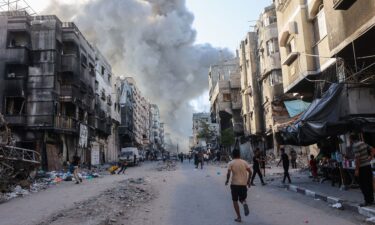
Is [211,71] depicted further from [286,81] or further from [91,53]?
[286,81]

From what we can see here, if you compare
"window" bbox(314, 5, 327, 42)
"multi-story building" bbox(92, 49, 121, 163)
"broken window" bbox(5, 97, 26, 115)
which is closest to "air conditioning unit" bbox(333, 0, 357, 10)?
"window" bbox(314, 5, 327, 42)

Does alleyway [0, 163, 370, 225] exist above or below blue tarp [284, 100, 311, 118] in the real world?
below

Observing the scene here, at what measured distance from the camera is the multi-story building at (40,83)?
1272 inches

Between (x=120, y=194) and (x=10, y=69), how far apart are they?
972 inches

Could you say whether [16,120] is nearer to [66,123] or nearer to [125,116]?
[66,123]

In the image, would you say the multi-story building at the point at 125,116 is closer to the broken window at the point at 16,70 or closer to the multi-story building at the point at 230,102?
the multi-story building at the point at 230,102

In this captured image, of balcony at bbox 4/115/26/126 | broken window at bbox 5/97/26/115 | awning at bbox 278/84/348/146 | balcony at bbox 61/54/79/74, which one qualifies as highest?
balcony at bbox 61/54/79/74

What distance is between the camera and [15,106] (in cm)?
3331

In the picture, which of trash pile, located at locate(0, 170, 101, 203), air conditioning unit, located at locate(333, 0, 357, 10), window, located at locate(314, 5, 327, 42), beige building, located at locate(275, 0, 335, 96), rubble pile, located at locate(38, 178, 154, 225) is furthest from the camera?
beige building, located at locate(275, 0, 335, 96)

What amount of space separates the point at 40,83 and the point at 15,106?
9.78 ft

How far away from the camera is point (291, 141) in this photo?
15539 mm

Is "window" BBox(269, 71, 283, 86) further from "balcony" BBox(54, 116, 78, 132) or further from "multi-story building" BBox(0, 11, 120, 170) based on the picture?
"balcony" BBox(54, 116, 78, 132)

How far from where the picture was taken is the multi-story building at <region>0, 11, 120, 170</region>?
106ft

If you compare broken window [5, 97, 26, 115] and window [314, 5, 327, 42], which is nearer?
window [314, 5, 327, 42]
